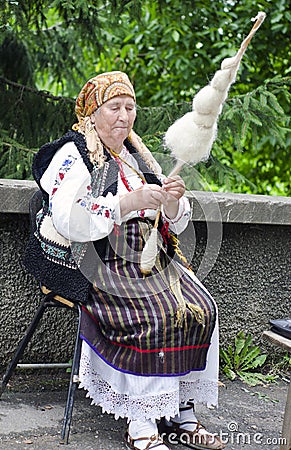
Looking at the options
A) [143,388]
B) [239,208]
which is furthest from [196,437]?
[239,208]

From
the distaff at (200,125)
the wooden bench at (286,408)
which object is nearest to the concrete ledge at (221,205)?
the distaff at (200,125)

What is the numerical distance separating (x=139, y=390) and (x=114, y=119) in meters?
1.08

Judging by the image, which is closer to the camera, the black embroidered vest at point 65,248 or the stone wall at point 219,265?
the black embroidered vest at point 65,248

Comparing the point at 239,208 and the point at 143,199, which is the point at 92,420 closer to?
the point at 143,199

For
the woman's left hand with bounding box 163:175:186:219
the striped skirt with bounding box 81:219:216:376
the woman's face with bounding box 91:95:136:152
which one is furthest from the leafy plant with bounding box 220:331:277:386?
the woman's face with bounding box 91:95:136:152

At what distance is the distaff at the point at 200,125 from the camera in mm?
2508

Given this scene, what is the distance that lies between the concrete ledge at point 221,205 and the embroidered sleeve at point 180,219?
0.42m

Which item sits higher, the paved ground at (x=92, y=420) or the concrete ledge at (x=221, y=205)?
the concrete ledge at (x=221, y=205)

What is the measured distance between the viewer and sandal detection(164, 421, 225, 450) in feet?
9.39

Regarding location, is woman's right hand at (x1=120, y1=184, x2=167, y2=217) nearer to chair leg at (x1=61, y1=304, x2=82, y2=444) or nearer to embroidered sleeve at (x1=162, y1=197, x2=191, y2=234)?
embroidered sleeve at (x1=162, y1=197, x2=191, y2=234)

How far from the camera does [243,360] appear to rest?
3.88 m

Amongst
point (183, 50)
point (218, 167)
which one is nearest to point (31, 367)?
point (218, 167)

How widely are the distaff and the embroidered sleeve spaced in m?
0.23

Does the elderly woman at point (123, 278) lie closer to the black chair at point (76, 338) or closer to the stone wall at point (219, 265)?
the black chair at point (76, 338)
